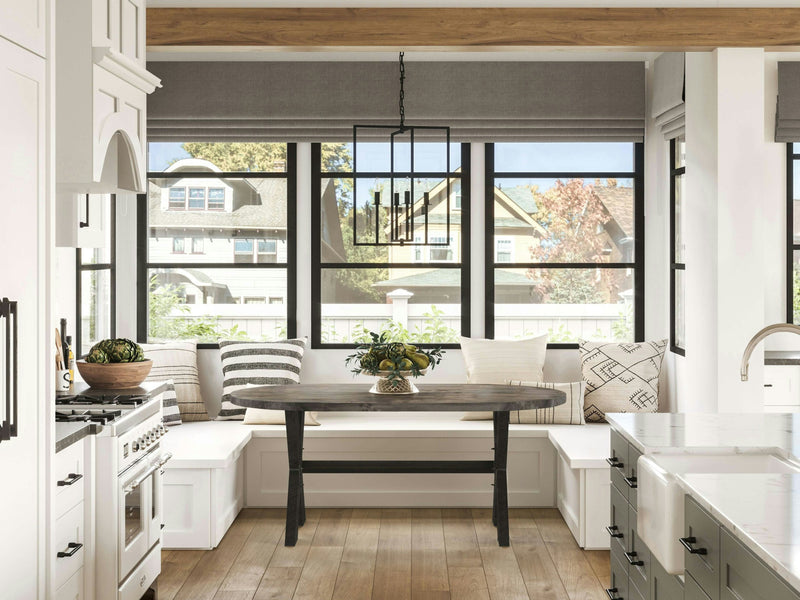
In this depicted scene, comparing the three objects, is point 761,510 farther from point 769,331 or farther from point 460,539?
point 460,539

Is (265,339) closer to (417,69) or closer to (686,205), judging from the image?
(417,69)

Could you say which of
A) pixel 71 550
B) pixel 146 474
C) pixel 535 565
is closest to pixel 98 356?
pixel 146 474

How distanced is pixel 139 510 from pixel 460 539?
1825 mm

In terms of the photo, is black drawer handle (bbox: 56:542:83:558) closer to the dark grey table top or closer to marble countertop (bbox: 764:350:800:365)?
the dark grey table top

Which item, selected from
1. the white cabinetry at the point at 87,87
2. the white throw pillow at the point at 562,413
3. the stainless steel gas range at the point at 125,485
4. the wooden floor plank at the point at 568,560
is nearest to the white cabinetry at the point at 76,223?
the white cabinetry at the point at 87,87

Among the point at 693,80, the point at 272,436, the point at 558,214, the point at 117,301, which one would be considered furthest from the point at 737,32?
the point at 117,301

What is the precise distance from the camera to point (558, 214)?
616 cm

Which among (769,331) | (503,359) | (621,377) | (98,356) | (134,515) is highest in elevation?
(769,331)

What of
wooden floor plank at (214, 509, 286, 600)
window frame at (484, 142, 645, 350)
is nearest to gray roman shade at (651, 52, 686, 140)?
window frame at (484, 142, 645, 350)

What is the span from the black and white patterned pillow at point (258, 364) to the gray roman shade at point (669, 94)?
2.81 meters

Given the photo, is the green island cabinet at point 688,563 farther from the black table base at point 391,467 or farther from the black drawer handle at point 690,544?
the black table base at point 391,467

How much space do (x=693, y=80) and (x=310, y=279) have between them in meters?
2.79

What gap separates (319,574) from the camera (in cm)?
412

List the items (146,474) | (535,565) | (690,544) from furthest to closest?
(535,565)
(146,474)
(690,544)
